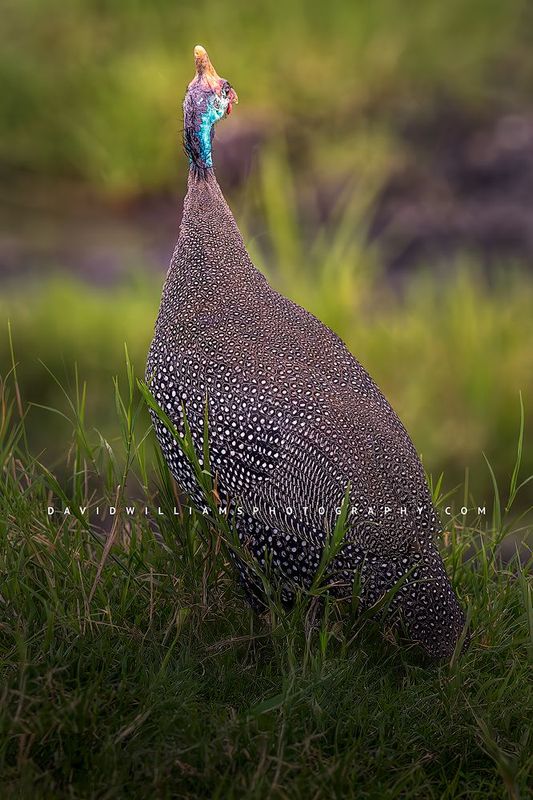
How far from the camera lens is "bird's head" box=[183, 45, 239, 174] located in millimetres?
3117

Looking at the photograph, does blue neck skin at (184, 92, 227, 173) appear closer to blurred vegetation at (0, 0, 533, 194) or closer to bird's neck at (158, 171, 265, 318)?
bird's neck at (158, 171, 265, 318)

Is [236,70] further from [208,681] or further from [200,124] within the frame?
[208,681]

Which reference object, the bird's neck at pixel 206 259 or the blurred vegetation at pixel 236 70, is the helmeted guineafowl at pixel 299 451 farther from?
the blurred vegetation at pixel 236 70

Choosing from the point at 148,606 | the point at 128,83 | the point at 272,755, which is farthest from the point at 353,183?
the point at 272,755

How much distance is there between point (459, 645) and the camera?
2.76m

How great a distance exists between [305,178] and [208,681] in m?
4.99

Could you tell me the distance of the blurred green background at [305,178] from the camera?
17.5 ft

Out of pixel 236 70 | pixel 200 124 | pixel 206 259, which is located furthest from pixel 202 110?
pixel 236 70

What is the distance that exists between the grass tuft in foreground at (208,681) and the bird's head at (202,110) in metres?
0.66

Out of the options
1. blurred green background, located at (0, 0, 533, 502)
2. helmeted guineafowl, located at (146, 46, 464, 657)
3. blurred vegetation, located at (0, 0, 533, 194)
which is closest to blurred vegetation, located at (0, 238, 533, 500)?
blurred green background, located at (0, 0, 533, 502)

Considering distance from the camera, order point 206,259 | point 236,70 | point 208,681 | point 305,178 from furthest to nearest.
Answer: point 236,70 < point 305,178 < point 206,259 < point 208,681

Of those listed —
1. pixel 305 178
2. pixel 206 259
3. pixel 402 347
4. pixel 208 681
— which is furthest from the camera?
pixel 305 178

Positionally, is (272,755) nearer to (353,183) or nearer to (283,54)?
(353,183)

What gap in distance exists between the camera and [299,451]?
2787 mm
